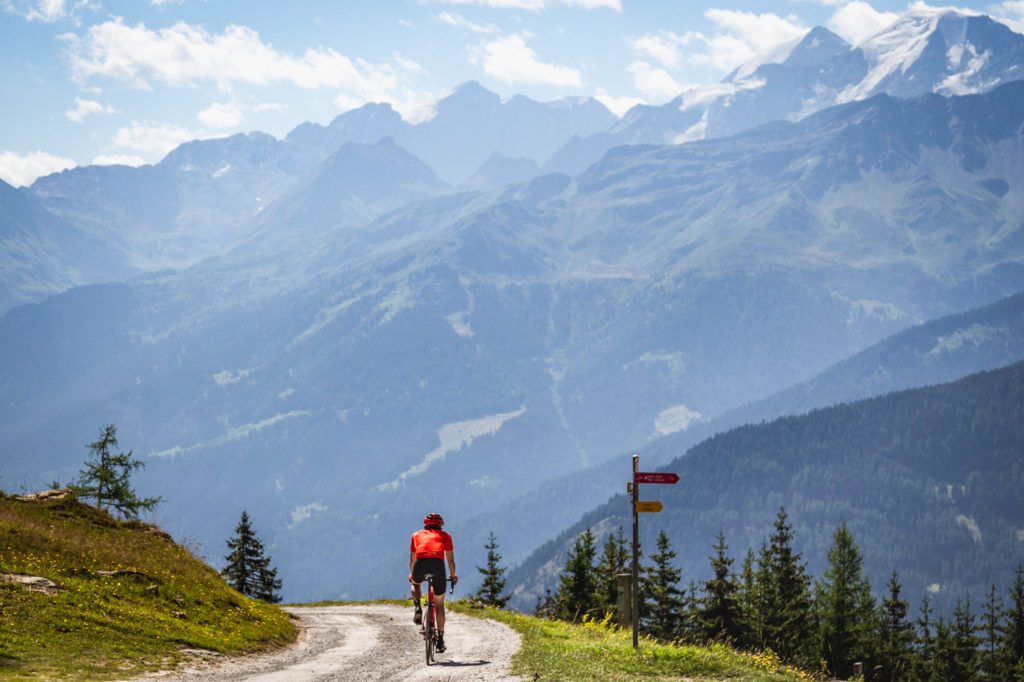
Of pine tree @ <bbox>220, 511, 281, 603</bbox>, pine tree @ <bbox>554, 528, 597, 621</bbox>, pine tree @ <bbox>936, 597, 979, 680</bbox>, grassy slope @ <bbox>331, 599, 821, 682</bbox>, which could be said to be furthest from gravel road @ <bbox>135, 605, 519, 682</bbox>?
pine tree @ <bbox>936, 597, 979, 680</bbox>

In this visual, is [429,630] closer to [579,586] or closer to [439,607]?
[439,607]

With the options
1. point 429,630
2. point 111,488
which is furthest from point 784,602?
point 429,630

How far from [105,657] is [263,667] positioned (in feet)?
14.9

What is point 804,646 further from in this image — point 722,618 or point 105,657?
point 105,657

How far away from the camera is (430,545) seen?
869 inches

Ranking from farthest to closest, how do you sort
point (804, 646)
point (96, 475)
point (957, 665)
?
point (957, 665) → point (804, 646) → point (96, 475)

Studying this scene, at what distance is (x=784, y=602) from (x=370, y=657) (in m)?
59.6

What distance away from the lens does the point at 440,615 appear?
75.3 ft

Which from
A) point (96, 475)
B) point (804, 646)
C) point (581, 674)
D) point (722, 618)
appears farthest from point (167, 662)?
point (804, 646)

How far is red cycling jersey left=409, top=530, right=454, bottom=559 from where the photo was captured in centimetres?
2192

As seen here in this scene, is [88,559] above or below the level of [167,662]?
above

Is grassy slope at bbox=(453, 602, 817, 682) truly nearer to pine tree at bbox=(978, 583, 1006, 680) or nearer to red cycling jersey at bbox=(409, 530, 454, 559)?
red cycling jersey at bbox=(409, 530, 454, 559)

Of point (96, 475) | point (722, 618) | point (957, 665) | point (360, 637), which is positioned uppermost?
point (96, 475)

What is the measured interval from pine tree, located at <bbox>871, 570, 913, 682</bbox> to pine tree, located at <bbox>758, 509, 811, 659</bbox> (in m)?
8.34
